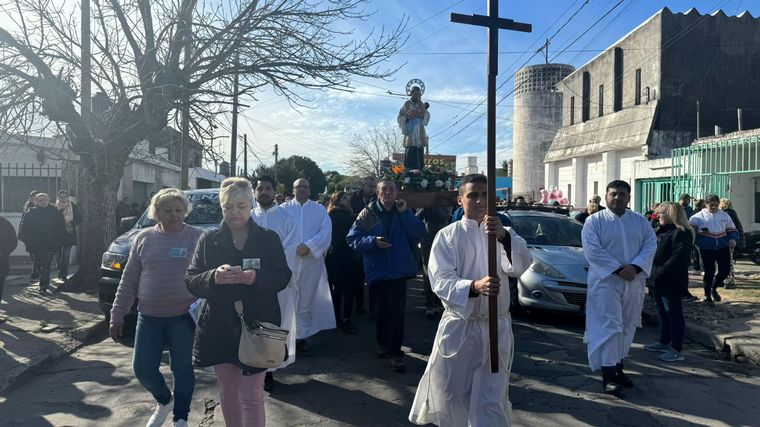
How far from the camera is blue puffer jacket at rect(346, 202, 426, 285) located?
5816 mm

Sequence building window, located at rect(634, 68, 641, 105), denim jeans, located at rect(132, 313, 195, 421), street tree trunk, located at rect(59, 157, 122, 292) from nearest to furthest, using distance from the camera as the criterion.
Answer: denim jeans, located at rect(132, 313, 195, 421) → street tree trunk, located at rect(59, 157, 122, 292) → building window, located at rect(634, 68, 641, 105)

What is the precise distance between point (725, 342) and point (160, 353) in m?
6.14

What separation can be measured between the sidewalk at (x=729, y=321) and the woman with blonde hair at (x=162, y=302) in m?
5.76

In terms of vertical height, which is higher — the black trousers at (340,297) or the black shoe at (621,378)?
the black trousers at (340,297)

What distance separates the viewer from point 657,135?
2333 centimetres

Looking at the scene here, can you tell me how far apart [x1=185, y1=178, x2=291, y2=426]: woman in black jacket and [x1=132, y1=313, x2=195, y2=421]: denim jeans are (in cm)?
64

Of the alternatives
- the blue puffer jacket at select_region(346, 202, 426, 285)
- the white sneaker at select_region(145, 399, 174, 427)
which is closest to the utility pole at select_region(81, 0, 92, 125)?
the blue puffer jacket at select_region(346, 202, 426, 285)

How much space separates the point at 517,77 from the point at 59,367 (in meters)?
41.8

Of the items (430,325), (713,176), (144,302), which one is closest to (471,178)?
(144,302)

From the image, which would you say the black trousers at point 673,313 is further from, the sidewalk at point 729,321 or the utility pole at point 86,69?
the utility pole at point 86,69

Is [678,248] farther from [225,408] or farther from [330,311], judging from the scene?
[225,408]

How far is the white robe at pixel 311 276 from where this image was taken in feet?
20.5

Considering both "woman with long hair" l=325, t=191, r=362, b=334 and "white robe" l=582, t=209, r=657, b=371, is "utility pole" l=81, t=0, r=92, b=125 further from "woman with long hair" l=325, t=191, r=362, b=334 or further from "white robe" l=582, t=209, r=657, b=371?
"white robe" l=582, t=209, r=657, b=371

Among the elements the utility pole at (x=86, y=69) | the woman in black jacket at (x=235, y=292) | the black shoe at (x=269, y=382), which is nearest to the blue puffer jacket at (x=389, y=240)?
the black shoe at (x=269, y=382)
